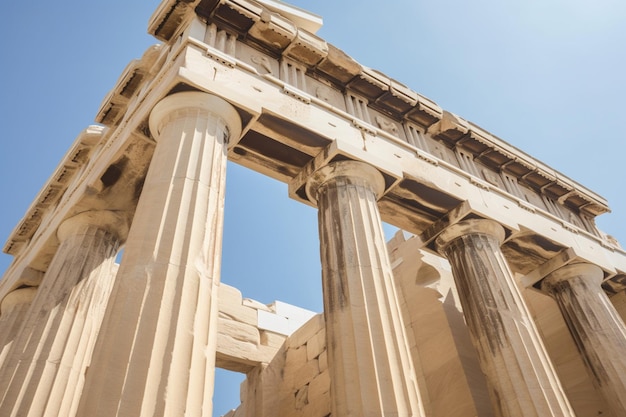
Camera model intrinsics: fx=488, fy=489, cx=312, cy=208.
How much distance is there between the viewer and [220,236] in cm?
651

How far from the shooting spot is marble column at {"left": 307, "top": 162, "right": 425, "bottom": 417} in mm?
6113

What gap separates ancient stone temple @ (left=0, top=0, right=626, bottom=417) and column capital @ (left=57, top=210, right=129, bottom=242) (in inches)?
1.2

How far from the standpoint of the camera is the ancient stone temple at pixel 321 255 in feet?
18.6

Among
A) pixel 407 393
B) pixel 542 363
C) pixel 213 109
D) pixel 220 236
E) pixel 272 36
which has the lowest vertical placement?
pixel 407 393

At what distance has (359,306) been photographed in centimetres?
702

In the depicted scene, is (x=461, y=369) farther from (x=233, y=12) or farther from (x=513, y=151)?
(x=233, y=12)

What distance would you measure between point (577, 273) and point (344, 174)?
7427 millimetres

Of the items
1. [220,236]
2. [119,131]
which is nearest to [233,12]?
[119,131]

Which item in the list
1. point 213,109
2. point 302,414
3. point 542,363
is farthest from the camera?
point 302,414

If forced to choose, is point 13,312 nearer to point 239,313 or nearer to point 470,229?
point 239,313

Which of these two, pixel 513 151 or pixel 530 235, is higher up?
pixel 513 151

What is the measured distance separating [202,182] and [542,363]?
6.61 meters

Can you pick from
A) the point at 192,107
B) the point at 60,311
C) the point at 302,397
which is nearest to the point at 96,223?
the point at 60,311

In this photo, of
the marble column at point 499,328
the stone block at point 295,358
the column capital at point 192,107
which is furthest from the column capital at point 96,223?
the marble column at point 499,328
